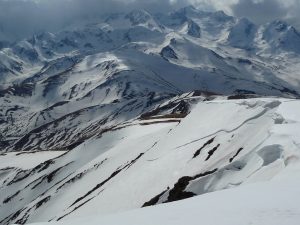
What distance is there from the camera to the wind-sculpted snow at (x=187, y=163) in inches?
1356

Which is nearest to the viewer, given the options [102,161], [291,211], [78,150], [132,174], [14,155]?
[291,211]

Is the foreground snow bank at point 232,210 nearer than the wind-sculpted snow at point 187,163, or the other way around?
the foreground snow bank at point 232,210

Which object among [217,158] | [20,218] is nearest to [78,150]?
[20,218]

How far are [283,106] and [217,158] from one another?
12.4 meters

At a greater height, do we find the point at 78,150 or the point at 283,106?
the point at 283,106

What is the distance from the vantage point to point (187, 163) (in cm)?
5097

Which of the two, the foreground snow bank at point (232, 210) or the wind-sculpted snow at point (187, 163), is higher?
the foreground snow bank at point (232, 210)

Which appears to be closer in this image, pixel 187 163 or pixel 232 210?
pixel 232 210

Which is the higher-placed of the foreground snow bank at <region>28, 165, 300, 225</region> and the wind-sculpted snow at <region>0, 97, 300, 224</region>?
the foreground snow bank at <region>28, 165, 300, 225</region>

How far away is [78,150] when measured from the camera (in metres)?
128

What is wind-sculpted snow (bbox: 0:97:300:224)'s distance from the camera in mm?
34438

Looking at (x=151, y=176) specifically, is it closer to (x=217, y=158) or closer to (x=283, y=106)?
(x=217, y=158)

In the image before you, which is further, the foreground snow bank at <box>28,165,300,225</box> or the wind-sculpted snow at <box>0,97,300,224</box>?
the wind-sculpted snow at <box>0,97,300,224</box>

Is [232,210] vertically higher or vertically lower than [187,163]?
higher
